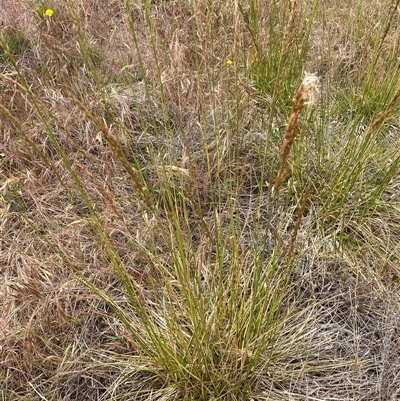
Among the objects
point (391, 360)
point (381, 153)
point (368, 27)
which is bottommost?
point (391, 360)

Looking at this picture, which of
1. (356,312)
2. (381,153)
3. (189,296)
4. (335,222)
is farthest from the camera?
(381,153)

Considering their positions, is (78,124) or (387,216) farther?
(78,124)

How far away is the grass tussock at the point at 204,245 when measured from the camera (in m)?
1.22

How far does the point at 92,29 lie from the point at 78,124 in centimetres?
87

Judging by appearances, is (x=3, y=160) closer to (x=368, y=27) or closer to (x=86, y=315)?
(x=86, y=315)

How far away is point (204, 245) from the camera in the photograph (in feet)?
5.16

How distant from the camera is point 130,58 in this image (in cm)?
259

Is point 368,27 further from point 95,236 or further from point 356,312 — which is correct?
point 95,236

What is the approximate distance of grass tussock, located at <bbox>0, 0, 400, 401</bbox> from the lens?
1220mm

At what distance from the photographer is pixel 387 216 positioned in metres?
1.78

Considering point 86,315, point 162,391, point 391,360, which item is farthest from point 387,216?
point 86,315

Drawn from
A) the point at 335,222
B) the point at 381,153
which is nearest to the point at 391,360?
the point at 335,222

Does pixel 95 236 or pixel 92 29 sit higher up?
pixel 92 29

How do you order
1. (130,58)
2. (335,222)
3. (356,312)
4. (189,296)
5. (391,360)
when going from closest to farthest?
A: (189,296) → (391,360) → (356,312) → (335,222) → (130,58)
